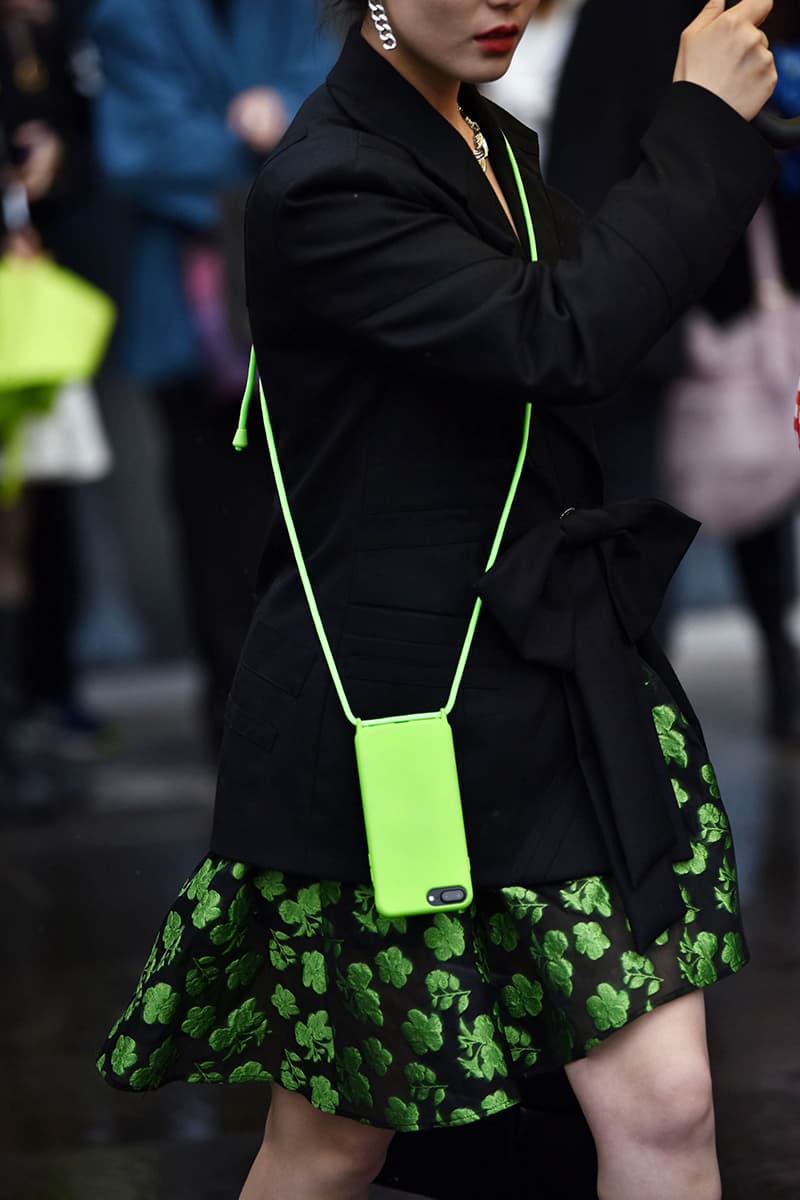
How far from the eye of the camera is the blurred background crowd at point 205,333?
4793 mm

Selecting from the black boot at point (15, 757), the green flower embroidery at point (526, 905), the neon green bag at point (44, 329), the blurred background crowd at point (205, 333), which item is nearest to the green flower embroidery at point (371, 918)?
the green flower embroidery at point (526, 905)

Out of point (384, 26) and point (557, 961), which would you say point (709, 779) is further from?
point (384, 26)

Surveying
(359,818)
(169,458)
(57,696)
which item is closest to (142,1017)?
(359,818)

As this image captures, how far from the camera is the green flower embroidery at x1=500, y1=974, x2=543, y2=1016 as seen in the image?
2104 mm

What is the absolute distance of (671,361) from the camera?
4.82m

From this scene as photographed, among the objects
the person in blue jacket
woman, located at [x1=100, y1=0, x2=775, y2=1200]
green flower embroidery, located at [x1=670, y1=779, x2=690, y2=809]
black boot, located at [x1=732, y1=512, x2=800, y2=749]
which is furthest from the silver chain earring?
black boot, located at [x1=732, y1=512, x2=800, y2=749]

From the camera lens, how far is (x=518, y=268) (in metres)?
1.98

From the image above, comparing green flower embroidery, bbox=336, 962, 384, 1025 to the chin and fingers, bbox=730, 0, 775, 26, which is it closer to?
the chin

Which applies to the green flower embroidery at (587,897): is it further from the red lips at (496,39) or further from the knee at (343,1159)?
the red lips at (496,39)

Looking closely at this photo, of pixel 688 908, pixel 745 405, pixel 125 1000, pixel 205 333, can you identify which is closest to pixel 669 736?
pixel 688 908

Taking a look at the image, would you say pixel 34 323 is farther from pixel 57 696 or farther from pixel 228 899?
pixel 228 899

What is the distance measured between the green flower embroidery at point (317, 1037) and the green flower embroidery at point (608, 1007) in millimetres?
284

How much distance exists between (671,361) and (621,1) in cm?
79

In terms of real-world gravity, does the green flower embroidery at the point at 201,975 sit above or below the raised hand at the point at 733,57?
below
